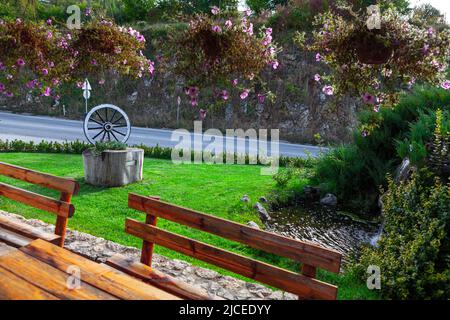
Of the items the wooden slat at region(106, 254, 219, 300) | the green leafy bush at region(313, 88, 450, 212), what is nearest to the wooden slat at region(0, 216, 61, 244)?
the wooden slat at region(106, 254, 219, 300)

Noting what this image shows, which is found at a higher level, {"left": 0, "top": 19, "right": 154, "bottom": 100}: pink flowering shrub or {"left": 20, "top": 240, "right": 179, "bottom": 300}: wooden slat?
{"left": 0, "top": 19, "right": 154, "bottom": 100}: pink flowering shrub

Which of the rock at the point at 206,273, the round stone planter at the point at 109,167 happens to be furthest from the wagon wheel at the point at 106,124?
the rock at the point at 206,273

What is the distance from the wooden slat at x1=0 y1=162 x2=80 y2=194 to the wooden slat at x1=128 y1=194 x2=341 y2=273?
0.55 meters

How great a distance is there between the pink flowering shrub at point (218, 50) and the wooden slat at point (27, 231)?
7.77 feet

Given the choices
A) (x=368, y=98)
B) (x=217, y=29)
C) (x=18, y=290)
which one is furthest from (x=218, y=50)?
(x=18, y=290)

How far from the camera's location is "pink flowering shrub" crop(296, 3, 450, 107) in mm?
4258

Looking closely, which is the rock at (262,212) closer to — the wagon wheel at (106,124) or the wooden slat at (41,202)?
the wooden slat at (41,202)

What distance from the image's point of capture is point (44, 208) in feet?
11.3

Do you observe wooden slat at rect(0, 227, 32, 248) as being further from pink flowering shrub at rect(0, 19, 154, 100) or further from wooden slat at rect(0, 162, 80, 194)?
pink flowering shrub at rect(0, 19, 154, 100)

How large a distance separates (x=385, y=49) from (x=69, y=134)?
12.8 m

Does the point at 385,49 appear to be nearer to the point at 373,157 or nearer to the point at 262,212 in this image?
the point at 262,212

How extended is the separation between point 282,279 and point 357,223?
13.4 ft

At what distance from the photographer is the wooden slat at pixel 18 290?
189 cm
